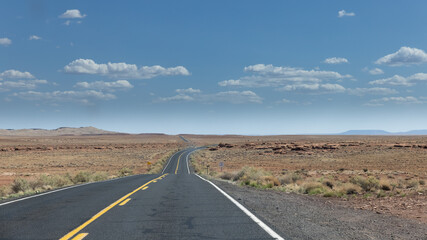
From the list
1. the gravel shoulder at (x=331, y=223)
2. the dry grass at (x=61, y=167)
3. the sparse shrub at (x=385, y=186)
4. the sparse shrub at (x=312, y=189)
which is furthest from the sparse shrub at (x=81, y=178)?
the sparse shrub at (x=385, y=186)

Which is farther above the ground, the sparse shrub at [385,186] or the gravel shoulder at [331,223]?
the gravel shoulder at [331,223]

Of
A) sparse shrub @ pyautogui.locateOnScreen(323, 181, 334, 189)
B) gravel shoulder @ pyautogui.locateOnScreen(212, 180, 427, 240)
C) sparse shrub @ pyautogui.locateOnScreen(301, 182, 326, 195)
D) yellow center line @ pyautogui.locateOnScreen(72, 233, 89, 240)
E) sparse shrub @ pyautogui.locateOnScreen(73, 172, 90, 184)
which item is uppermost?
yellow center line @ pyautogui.locateOnScreen(72, 233, 89, 240)

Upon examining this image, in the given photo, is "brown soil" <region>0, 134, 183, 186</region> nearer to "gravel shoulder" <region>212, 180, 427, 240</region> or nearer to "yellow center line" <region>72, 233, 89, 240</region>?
"yellow center line" <region>72, 233, 89, 240</region>

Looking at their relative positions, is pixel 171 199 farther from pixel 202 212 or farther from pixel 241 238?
pixel 241 238

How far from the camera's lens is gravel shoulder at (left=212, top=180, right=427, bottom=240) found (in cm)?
688

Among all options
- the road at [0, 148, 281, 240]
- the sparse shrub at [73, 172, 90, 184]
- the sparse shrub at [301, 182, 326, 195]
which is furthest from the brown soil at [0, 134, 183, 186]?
the sparse shrub at [301, 182, 326, 195]

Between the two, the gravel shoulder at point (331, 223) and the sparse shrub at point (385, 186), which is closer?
the gravel shoulder at point (331, 223)

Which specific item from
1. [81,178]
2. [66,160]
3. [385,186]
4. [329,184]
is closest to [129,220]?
[385,186]

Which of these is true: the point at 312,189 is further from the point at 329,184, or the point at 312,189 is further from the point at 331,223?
the point at 331,223

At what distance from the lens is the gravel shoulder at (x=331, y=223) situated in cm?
688

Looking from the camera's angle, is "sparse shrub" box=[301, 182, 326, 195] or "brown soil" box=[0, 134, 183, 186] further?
"brown soil" box=[0, 134, 183, 186]

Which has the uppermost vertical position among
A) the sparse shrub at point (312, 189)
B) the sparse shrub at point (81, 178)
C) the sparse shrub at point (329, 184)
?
the sparse shrub at point (312, 189)

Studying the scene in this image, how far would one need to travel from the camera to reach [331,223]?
8.07m

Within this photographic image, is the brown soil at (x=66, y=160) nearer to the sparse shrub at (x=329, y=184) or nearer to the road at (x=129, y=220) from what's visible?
the road at (x=129, y=220)
